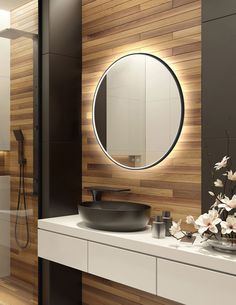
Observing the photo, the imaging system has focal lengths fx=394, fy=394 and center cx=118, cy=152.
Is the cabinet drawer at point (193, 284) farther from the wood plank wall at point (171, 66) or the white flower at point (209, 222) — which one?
the wood plank wall at point (171, 66)

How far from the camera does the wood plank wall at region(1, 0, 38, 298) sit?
3141 millimetres

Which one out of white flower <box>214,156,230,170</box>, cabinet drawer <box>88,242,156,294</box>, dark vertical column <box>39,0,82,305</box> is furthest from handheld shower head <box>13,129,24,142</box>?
white flower <box>214,156,230,170</box>

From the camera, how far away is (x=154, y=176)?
2.90 metres

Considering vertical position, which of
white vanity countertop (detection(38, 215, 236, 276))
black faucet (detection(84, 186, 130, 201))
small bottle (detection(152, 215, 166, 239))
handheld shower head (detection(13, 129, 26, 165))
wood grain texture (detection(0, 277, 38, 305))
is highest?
handheld shower head (detection(13, 129, 26, 165))

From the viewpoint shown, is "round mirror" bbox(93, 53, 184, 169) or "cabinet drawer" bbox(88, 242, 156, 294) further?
"round mirror" bbox(93, 53, 184, 169)

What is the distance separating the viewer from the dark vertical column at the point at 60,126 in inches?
126

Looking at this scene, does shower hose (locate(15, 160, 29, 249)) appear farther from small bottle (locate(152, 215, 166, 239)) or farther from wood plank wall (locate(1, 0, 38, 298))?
small bottle (locate(152, 215, 166, 239))

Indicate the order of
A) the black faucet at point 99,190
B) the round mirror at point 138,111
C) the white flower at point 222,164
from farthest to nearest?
the black faucet at point 99,190 → the round mirror at point 138,111 → the white flower at point 222,164

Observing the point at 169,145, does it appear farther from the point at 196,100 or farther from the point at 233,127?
the point at 233,127

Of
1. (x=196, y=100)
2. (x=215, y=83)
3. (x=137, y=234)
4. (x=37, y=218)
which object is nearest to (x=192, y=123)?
(x=196, y=100)

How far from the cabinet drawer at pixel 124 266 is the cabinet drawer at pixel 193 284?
0.24ft

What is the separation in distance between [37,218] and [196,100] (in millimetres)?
1604

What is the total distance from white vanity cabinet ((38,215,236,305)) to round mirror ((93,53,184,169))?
2.09 ft

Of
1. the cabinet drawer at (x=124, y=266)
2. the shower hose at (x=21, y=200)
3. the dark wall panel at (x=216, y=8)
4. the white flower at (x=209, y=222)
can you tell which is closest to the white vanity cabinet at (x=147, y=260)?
the cabinet drawer at (x=124, y=266)
